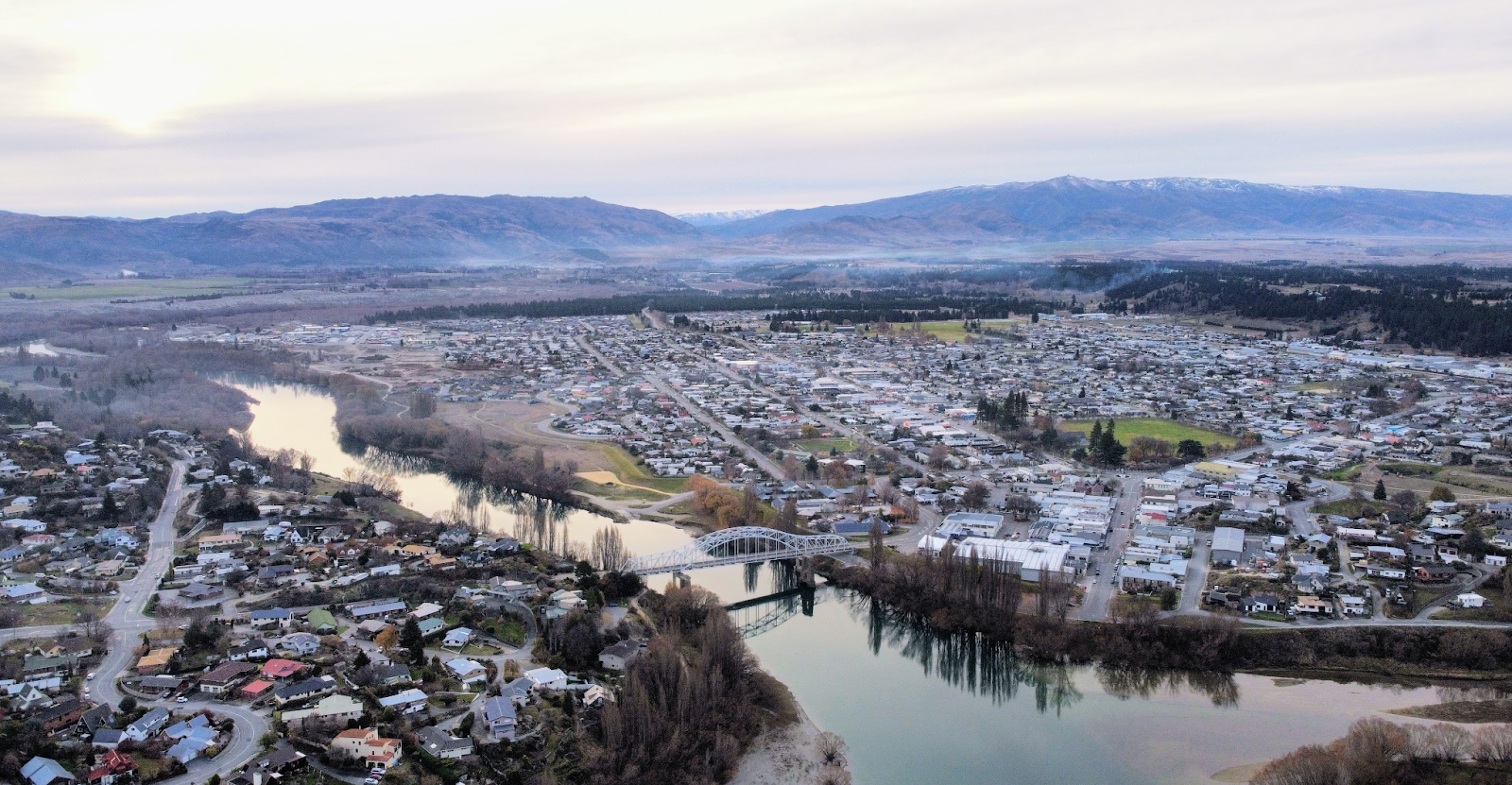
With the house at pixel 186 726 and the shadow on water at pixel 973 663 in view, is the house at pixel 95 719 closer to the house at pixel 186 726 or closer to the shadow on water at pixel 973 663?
the house at pixel 186 726

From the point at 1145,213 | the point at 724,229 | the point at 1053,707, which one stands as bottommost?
the point at 1053,707

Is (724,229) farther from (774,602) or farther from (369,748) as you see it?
(369,748)

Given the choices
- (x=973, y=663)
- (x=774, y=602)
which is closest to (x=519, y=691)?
(x=774, y=602)

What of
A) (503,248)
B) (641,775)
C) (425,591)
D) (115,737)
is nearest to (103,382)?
(425,591)

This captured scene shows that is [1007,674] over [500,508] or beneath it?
beneath

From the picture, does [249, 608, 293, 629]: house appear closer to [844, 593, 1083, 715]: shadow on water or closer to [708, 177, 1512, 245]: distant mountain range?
[844, 593, 1083, 715]: shadow on water

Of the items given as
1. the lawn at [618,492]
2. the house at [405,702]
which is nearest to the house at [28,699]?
the house at [405,702]
